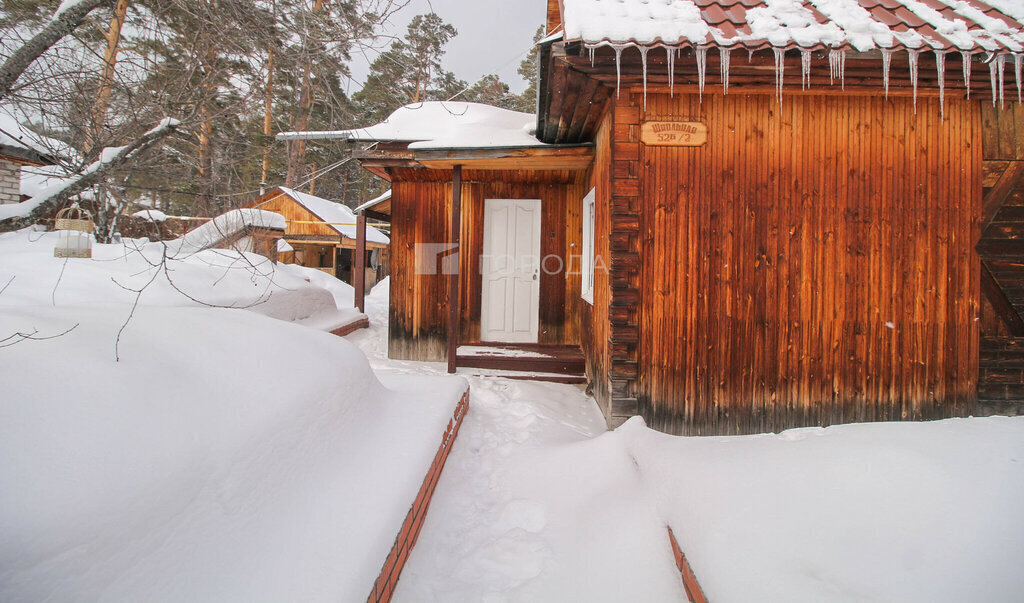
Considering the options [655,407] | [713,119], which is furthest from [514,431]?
[713,119]

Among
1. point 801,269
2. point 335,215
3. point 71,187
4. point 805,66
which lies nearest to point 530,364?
point 801,269

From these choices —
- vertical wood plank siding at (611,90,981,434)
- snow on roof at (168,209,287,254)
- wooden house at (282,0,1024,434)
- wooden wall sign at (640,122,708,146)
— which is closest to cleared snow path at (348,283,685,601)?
wooden house at (282,0,1024,434)

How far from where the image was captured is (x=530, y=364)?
5.81 meters

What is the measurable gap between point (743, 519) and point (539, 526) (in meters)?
1.07

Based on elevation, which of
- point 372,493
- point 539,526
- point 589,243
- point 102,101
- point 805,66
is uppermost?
point 805,66

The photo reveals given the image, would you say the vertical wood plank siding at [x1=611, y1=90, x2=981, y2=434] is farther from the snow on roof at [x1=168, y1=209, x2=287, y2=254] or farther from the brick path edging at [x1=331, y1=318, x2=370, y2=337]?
the brick path edging at [x1=331, y1=318, x2=370, y2=337]

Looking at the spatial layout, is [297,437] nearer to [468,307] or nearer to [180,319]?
[180,319]

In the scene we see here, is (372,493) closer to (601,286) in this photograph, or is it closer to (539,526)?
(539,526)

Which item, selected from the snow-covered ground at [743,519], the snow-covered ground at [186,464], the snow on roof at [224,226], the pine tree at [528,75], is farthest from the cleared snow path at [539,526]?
the pine tree at [528,75]

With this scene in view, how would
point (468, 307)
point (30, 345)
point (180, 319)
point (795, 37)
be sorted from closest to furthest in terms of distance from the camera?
point (30, 345) < point (180, 319) < point (795, 37) < point (468, 307)

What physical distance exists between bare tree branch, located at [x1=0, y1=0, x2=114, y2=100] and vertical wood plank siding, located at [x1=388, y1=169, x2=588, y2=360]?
4.37m

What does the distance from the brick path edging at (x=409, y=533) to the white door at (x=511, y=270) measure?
3.53m

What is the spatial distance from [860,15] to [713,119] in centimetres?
117

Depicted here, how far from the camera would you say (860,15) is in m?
3.59
